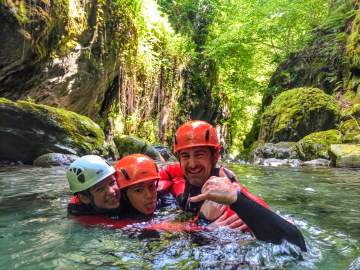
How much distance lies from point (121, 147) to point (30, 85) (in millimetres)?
3403

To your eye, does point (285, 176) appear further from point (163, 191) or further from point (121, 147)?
point (121, 147)

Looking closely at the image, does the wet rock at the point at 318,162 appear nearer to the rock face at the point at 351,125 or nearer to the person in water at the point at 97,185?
the rock face at the point at 351,125

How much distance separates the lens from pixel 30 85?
12109mm

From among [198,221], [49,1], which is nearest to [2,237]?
[198,221]

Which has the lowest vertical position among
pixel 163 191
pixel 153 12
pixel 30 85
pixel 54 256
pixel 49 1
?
pixel 54 256

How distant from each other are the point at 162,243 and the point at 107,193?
0.95 m

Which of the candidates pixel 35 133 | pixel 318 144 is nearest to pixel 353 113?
pixel 318 144

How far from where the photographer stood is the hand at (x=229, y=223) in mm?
3541

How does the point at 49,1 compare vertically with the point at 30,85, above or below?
above

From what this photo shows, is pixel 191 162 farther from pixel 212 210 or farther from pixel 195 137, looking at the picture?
pixel 212 210

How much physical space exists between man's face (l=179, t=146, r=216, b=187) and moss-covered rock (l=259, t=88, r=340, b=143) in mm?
11869

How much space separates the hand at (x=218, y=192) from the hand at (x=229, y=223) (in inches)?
30.6

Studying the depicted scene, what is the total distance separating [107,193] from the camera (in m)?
4.16

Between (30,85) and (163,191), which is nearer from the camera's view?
(163,191)
